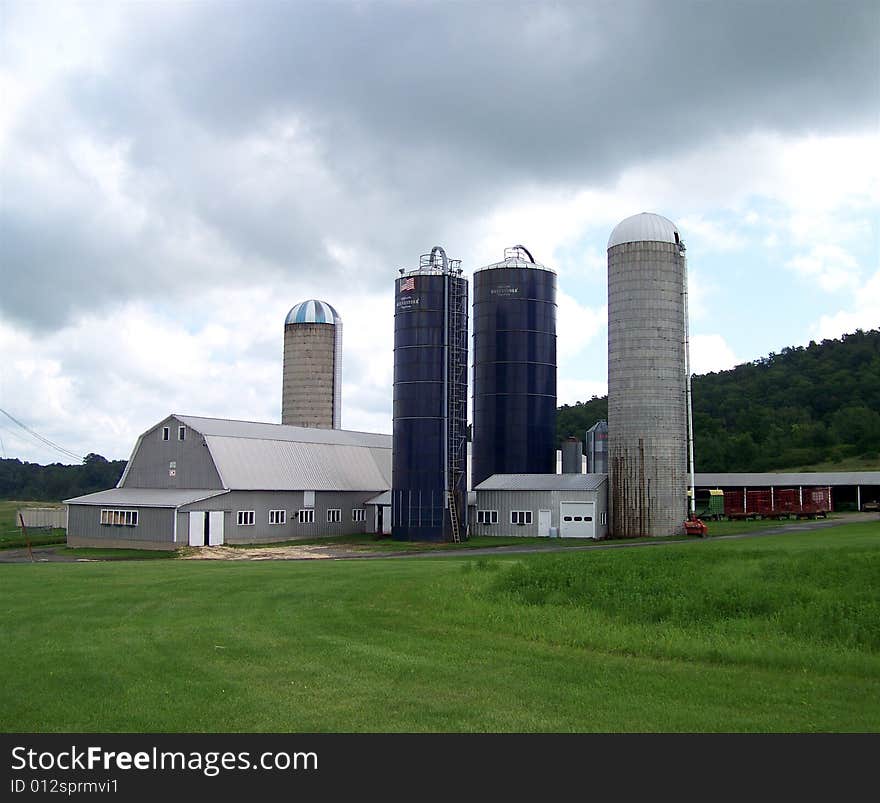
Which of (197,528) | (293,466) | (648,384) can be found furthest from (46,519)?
(648,384)

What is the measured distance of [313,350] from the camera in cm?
8075

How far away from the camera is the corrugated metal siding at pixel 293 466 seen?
174ft

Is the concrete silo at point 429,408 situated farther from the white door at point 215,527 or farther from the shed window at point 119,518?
the shed window at point 119,518

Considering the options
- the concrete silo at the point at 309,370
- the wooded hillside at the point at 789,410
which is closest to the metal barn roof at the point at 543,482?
the concrete silo at the point at 309,370

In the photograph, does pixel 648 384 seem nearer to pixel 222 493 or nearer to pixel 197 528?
pixel 222 493

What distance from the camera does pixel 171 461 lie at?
54.3m

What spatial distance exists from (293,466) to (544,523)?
54.3 ft

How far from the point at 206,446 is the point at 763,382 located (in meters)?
99.2

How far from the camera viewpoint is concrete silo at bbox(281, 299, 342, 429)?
80.6 metres

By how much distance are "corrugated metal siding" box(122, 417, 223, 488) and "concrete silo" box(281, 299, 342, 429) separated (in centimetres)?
2533

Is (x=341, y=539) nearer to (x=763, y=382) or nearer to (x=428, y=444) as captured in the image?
(x=428, y=444)

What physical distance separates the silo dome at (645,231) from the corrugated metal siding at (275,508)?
24.3 meters

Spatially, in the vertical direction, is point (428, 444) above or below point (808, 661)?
above
